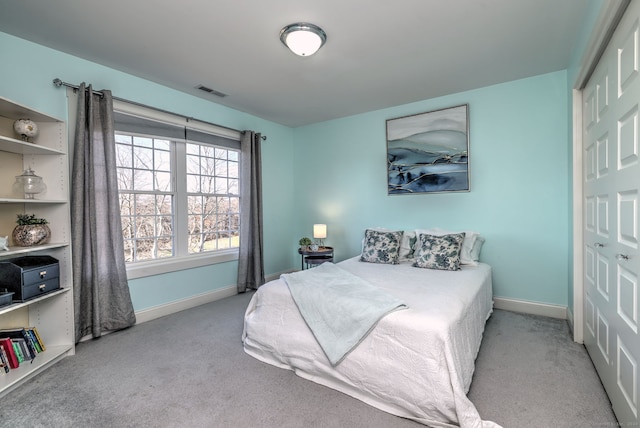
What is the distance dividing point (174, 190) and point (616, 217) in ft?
12.5

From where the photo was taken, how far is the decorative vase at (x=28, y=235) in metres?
2.13

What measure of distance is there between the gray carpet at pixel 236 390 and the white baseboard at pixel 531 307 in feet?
1.45

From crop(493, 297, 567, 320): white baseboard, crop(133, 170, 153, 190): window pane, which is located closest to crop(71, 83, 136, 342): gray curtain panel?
crop(133, 170, 153, 190): window pane

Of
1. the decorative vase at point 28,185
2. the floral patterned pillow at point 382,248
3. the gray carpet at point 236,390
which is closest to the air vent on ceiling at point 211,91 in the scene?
the decorative vase at point 28,185

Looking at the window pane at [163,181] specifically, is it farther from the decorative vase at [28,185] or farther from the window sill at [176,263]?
the decorative vase at [28,185]

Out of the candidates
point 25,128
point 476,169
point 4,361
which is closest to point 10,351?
point 4,361

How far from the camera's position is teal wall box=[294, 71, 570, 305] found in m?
2.97

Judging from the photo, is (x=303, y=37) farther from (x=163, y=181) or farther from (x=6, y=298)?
(x=6, y=298)

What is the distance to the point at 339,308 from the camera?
1.99 meters

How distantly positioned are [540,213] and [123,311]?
14.1ft

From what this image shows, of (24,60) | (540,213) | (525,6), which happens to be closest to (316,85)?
(525,6)

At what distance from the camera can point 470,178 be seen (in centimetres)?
340

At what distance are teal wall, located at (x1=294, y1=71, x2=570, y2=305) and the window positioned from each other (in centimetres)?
196

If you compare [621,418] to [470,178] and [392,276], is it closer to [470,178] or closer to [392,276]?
[392,276]
